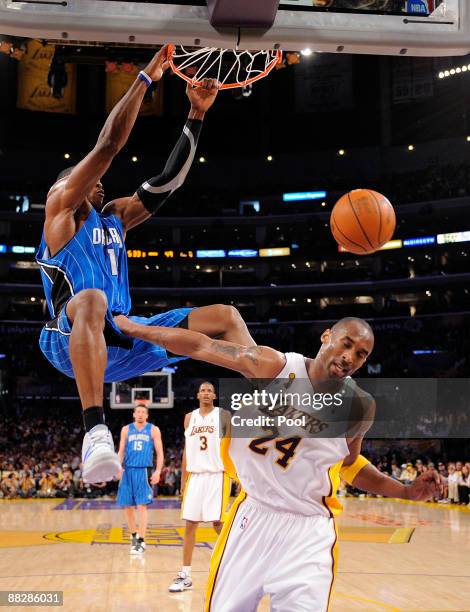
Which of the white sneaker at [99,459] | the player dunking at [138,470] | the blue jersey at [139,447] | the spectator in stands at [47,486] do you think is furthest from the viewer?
the spectator in stands at [47,486]

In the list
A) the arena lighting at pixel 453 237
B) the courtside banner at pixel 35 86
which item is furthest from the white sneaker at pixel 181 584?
the arena lighting at pixel 453 237

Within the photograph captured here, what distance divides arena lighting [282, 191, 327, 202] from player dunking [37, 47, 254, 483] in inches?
1259

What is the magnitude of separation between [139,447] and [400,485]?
7323mm

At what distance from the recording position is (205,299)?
37.0m

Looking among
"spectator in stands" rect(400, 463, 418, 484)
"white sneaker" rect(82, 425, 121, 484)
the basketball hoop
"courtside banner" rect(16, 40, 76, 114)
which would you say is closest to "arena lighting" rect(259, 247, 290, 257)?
"courtside banner" rect(16, 40, 76, 114)

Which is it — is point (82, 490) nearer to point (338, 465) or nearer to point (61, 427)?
point (61, 427)

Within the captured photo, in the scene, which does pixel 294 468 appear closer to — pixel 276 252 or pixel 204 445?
pixel 204 445

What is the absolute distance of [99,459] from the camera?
3699mm

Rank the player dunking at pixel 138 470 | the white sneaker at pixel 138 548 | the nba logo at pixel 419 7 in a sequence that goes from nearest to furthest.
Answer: the nba logo at pixel 419 7 < the white sneaker at pixel 138 548 < the player dunking at pixel 138 470

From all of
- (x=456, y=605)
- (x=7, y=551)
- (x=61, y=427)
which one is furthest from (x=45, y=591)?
(x=61, y=427)

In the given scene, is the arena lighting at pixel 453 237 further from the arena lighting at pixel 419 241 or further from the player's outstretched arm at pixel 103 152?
the player's outstretched arm at pixel 103 152

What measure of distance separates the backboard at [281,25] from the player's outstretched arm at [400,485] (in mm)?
2419

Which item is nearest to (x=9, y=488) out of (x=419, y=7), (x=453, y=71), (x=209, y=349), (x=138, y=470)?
(x=138, y=470)

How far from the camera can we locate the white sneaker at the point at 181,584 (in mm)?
8039
